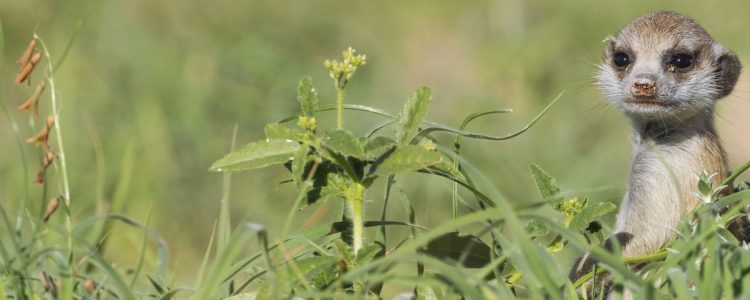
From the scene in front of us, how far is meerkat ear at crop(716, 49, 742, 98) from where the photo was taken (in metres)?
4.77

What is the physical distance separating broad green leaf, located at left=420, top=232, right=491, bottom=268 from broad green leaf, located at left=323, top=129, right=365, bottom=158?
461mm

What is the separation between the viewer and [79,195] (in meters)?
6.93

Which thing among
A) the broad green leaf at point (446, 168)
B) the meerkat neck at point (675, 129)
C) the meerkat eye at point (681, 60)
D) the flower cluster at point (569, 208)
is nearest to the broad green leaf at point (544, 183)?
the flower cluster at point (569, 208)

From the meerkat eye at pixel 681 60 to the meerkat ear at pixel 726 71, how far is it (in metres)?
0.13

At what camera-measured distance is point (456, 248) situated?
11.4 feet

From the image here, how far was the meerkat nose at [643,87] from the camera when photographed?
443cm

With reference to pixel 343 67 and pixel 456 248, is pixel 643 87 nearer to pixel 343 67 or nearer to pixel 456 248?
pixel 456 248

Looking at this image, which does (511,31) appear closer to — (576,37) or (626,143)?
(576,37)

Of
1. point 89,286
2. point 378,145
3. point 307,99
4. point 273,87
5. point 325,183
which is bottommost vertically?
point 89,286

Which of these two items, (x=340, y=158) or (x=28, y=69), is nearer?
(x=340, y=158)

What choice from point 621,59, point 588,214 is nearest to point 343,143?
point 588,214

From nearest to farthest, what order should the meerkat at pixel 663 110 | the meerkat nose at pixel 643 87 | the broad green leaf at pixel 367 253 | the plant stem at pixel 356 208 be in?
1. the broad green leaf at pixel 367 253
2. the plant stem at pixel 356 208
3. the meerkat at pixel 663 110
4. the meerkat nose at pixel 643 87

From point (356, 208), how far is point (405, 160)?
247 mm

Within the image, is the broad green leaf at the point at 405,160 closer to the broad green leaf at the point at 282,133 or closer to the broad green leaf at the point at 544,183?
the broad green leaf at the point at 282,133
